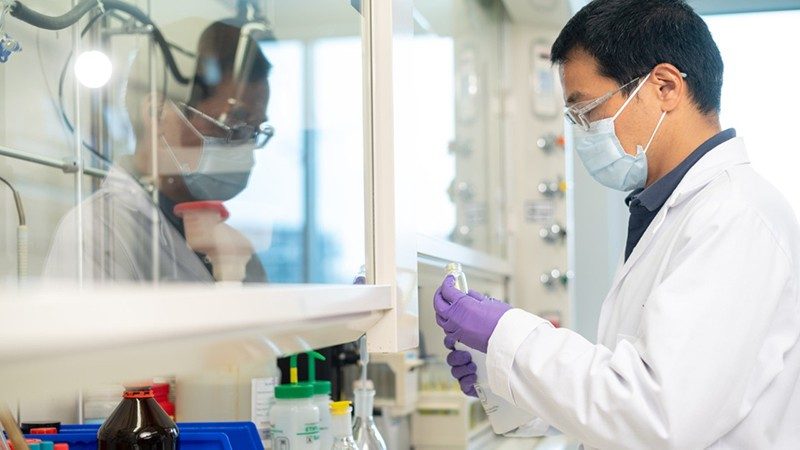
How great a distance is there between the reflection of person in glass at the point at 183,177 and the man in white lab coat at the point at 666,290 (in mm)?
425

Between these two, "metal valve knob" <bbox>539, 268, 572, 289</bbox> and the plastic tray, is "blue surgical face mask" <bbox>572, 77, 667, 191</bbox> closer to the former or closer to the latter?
the plastic tray

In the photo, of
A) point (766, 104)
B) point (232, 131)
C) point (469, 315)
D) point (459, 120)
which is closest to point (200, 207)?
point (232, 131)

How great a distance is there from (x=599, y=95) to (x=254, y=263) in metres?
0.79

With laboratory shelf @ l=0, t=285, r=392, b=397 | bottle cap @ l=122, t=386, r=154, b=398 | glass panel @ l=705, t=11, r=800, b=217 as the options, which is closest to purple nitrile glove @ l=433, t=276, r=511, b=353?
bottle cap @ l=122, t=386, r=154, b=398

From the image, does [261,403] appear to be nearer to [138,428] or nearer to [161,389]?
[161,389]

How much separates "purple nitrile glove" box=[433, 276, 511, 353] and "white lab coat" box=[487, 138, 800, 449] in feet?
0.09

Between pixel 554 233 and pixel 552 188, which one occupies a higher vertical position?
pixel 552 188

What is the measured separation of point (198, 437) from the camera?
120cm

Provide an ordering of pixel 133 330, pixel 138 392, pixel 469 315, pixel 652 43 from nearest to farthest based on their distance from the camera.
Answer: pixel 133 330, pixel 138 392, pixel 469 315, pixel 652 43

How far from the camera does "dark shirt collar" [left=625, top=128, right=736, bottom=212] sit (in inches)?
59.1

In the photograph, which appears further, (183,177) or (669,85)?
(669,85)

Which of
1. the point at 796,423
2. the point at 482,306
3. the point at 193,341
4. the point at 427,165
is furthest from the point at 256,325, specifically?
the point at 427,165

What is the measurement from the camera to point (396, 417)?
103 inches

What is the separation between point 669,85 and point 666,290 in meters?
0.42
